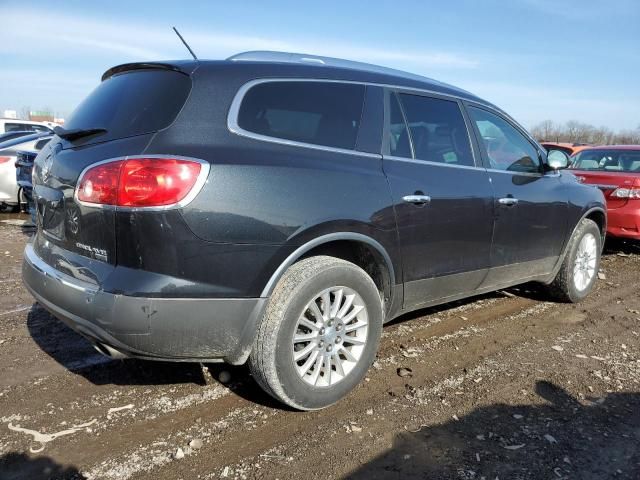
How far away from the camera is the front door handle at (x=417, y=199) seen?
3184 mm

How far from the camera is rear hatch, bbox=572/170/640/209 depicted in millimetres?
6586

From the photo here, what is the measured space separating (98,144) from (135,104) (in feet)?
0.91

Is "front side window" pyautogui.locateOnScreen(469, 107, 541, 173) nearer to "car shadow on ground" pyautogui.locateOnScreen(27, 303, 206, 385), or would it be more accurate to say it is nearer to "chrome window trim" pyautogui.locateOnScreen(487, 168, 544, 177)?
"chrome window trim" pyautogui.locateOnScreen(487, 168, 544, 177)

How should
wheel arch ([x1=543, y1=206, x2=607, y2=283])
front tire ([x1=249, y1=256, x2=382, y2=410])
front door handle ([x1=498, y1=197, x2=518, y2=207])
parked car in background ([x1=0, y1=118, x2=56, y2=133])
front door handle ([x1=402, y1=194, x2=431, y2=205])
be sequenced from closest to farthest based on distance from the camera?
front tire ([x1=249, y1=256, x2=382, y2=410])
front door handle ([x1=402, y1=194, x2=431, y2=205])
front door handle ([x1=498, y1=197, x2=518, y2=207])
wheel arch ([x1=543, y1=206, x2=607, y2=283])
parked car in background ([x1=0, y1=118, x2=56, y2=133])

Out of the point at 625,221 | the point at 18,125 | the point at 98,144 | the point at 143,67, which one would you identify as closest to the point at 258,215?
the point at 98,144

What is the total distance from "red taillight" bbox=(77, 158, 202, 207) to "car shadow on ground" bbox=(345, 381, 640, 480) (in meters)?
1.50

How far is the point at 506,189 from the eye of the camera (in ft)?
13.2

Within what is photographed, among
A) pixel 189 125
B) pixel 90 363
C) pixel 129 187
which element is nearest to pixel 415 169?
pixel 189 125

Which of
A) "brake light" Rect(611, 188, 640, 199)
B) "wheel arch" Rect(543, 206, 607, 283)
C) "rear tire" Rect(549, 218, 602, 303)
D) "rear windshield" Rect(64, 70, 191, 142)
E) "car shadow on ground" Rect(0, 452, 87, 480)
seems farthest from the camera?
"brake light" Rect(611, 188, 640, 199)

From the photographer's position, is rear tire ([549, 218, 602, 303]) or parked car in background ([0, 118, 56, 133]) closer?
rear tire ([549, 218, 602, 303])

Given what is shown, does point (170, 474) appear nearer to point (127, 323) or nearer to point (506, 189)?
point (127, 323)

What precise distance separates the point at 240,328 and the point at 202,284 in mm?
302

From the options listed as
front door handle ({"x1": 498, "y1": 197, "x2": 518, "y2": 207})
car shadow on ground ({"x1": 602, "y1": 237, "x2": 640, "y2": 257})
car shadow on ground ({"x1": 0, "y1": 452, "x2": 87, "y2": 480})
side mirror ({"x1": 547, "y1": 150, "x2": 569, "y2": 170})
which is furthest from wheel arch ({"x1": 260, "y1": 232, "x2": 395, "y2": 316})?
car shadow on ground ({"x1": 602, "y1": 237, "x2": 640, "y2": 257})

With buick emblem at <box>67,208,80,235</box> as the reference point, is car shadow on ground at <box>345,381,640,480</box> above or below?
below
